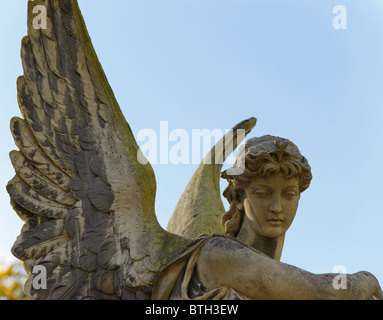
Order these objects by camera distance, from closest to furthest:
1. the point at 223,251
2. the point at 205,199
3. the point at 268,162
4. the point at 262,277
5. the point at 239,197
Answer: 1. the point at 262,277
2. the point at 223,251
3. the point at 268,162
4. the point at 239,197
5. the point at 205,199

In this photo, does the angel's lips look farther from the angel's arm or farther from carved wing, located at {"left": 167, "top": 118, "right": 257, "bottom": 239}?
carved wing, located at {"left": 167, "top": 118, "right": 257, "bottom": 239}

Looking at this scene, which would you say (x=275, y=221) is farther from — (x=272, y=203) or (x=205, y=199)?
(x=205, y=199)

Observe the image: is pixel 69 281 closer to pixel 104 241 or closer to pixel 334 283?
pixel 104 241

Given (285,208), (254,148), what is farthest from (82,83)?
(285,208)

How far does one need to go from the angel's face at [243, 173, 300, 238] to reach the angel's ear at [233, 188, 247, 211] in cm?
10

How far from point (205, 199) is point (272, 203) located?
2032 mm

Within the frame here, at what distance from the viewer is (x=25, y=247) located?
20.4ft

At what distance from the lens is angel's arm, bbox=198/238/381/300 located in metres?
5.82

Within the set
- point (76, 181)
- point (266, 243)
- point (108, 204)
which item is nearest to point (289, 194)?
point (266, 243)

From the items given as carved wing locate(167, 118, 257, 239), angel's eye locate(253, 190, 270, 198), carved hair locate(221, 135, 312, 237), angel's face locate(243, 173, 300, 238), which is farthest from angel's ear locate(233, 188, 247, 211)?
carved wing locate(167, 118, 257, 239)

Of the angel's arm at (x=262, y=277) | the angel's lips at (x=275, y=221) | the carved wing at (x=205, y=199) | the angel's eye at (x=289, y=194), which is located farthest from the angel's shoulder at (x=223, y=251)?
the carved wing at (x=205, y=199)

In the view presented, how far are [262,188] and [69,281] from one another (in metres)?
1.62

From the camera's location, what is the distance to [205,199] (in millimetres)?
8336

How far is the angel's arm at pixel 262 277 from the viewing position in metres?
5.82
